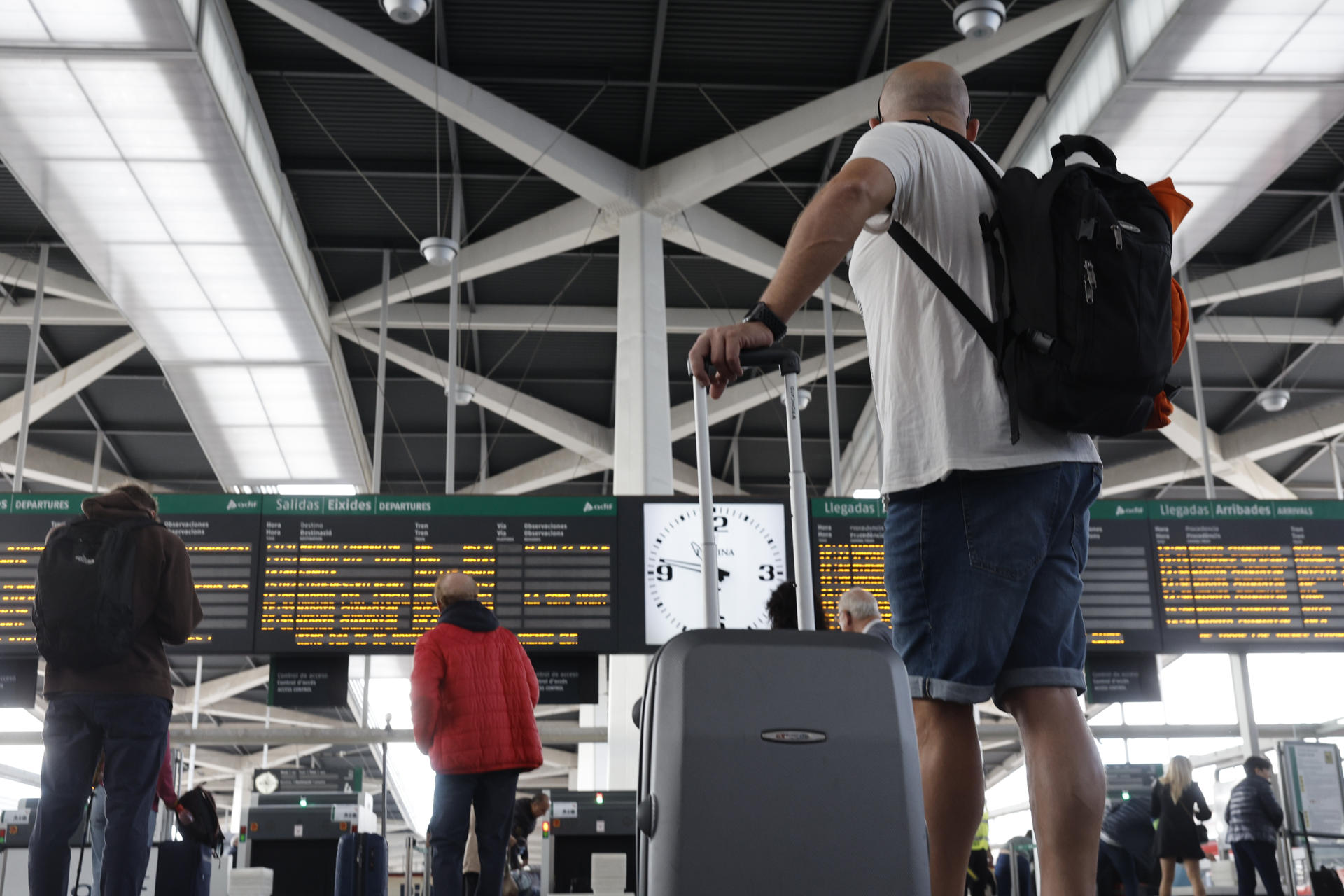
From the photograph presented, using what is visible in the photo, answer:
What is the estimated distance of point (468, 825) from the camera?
5.22 metres

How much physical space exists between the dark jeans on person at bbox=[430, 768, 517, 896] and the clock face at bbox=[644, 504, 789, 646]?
432 centimetres

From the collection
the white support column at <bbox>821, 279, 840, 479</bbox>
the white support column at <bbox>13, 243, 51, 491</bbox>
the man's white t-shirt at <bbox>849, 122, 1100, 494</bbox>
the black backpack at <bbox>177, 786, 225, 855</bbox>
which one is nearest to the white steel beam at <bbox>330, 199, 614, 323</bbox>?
the white support column at <bbox>821, 279, 840, 479</bbox>

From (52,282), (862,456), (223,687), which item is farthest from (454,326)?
(223,687)

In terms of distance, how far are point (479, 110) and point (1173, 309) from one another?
26.9 ft

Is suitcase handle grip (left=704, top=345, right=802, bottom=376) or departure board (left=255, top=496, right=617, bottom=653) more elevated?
departure board (left=255, top=496, right=617, bottom=653)

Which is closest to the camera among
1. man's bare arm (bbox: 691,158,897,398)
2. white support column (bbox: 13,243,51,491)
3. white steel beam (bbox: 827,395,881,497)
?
man's bare arm (bbox: 691,158,897,398)

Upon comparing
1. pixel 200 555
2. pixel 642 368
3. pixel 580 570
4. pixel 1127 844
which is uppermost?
pixel 642 368

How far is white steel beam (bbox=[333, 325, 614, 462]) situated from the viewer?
1455 cm

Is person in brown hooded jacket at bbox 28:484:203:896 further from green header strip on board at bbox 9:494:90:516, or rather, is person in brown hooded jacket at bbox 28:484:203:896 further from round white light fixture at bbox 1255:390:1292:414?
round white light fixture at bbox 1255:390:1292:414

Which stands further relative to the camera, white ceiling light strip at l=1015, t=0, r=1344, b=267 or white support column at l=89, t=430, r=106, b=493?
white support column at l=89, t=430, r=106, b=493

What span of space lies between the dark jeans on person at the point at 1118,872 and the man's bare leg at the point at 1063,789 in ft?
32.6

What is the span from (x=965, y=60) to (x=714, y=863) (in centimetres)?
817

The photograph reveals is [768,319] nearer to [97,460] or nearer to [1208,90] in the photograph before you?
[1208,90]

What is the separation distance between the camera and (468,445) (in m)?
19.3
